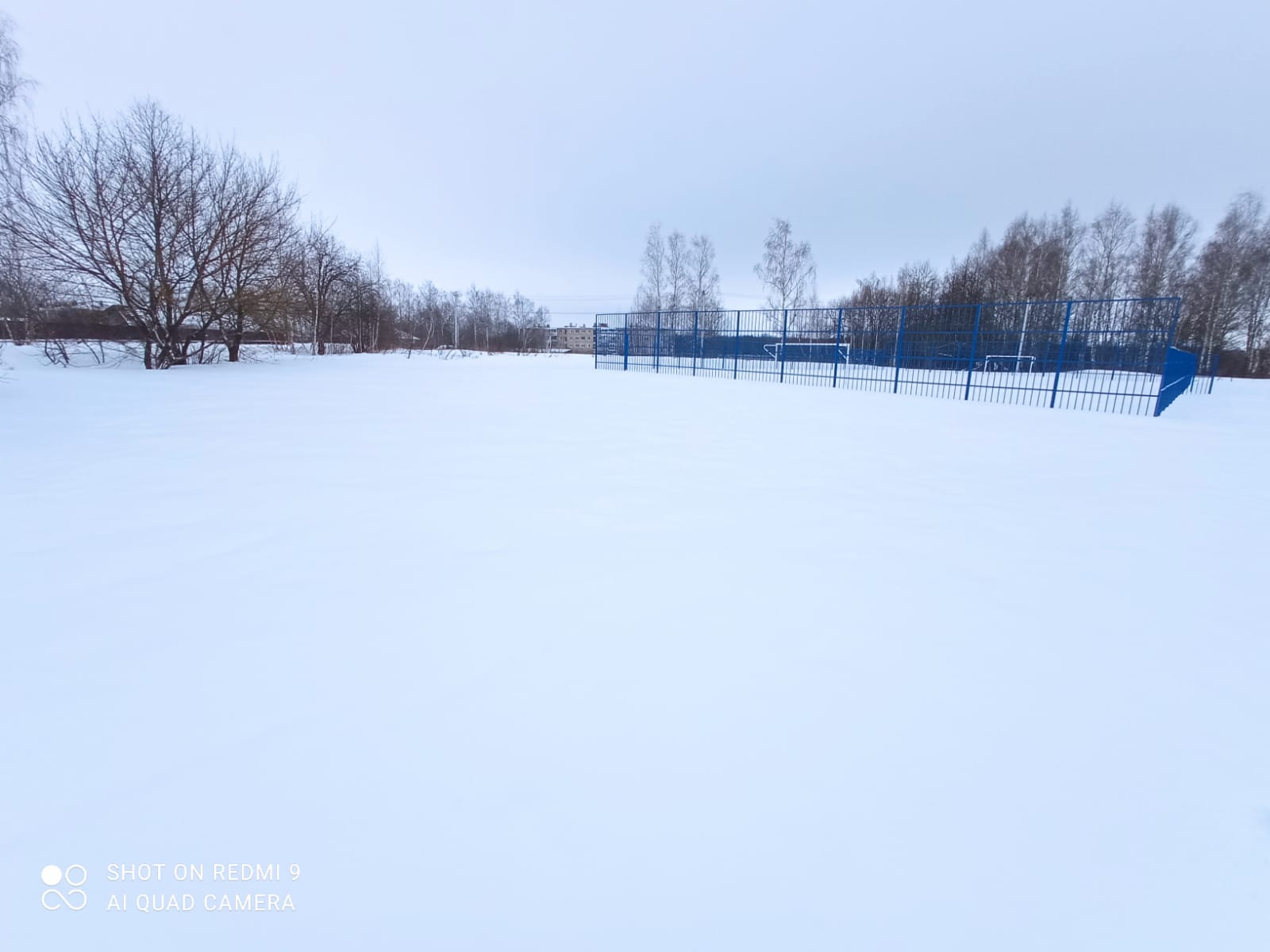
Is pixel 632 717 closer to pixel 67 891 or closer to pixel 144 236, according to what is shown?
pixel 67 891

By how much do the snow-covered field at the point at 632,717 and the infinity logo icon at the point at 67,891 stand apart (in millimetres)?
25

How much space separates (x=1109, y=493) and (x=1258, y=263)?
2809 centimetres

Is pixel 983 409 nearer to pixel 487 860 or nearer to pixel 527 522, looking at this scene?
pixel 527 522

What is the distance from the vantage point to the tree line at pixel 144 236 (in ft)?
35.9

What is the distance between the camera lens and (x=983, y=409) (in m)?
9.53

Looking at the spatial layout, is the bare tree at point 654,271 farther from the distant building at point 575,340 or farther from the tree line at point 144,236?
the distant building at point 575,340

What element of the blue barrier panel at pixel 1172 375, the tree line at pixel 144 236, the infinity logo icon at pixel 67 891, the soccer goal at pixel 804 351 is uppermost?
the tree line at pixel 144 236

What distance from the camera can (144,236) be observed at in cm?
1184

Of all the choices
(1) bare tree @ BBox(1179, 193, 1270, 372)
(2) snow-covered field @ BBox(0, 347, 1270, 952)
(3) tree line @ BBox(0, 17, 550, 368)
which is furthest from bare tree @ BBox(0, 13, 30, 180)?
(1) bare tree @ BBox(1179, 193, 1270, 372)

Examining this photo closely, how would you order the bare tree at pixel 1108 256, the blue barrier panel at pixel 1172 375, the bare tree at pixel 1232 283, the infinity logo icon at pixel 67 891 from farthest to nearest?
the bare tree at pixel 1108 256, the bare tree at pixel 1232 283, the blue barrier panel at pixel 1172 375, the infinity logo icon at pixel 67 891

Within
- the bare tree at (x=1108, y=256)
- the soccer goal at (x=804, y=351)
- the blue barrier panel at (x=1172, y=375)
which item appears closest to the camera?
the blue barrier panel at (x=1172, y=375)

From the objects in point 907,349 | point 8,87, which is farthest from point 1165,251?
point 8,87

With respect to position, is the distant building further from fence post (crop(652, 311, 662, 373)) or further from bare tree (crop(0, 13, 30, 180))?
bare tree (crop(0, 13, 30, 180))

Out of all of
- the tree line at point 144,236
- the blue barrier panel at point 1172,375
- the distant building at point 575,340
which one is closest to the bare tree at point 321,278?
the tree line at point 144,236
